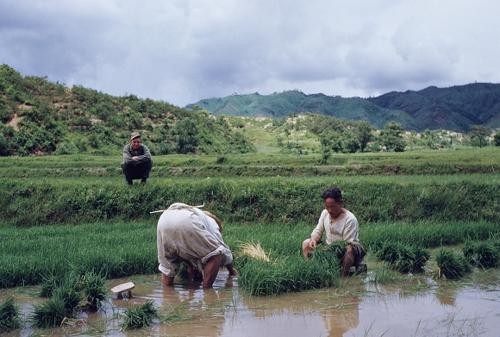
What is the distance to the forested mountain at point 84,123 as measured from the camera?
125 feet

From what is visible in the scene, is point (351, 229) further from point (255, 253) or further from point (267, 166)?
point (267, 166)

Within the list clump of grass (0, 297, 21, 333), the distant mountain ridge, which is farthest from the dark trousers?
the distant mountain ridge

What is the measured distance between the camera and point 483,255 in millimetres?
7816

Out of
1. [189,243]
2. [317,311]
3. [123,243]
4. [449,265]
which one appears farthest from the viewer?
[123,243]

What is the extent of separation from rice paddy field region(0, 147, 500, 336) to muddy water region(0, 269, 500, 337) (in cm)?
2

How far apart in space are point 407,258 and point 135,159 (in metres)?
7.03

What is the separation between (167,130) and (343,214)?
39.7 metres

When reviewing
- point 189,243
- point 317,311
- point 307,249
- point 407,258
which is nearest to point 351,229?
point 307,249

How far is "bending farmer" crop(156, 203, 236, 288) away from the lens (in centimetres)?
657

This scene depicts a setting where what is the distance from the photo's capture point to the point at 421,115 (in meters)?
134

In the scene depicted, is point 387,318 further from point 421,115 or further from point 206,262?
point 421,115

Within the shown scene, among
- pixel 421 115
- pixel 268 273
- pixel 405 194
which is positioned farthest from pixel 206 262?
pixel 421 115

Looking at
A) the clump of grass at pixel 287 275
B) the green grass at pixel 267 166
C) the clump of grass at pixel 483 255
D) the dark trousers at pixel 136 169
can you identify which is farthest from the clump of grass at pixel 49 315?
the green grass at pixel 267 166

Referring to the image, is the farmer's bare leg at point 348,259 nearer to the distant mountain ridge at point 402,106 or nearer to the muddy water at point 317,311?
the muddy water at point 317,311
